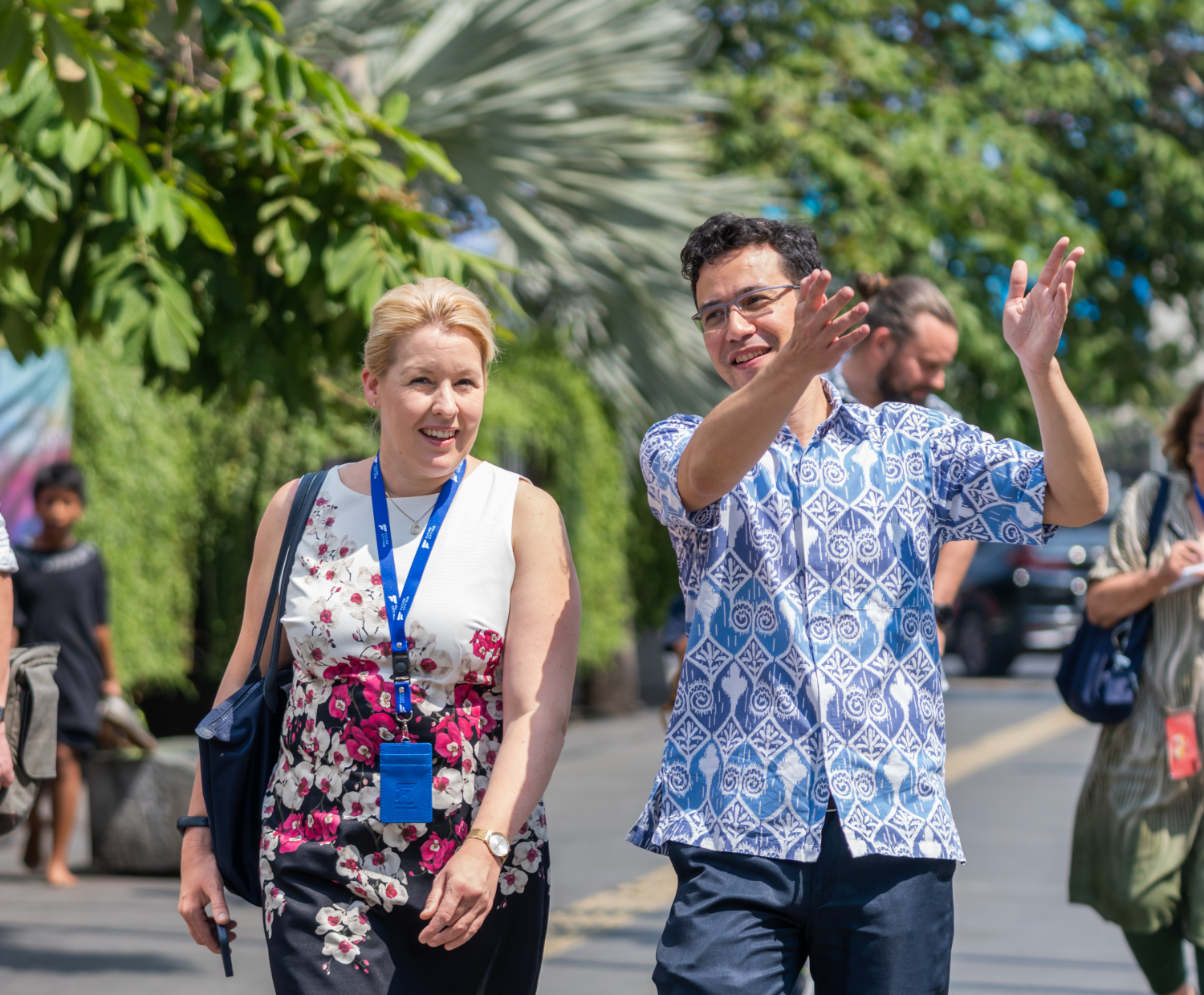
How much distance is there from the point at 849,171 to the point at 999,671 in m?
8.50

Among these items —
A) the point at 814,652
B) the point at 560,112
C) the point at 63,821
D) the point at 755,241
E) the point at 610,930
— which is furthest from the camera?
the point at 560,112

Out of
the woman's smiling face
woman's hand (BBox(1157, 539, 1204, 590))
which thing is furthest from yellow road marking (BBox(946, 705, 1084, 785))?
the woman's smiling face

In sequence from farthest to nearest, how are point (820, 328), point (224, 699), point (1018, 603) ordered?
point (1018, 603), point (224, 699), point (820, 328)

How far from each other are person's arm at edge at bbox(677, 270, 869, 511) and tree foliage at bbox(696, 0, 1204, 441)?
31.1 feet

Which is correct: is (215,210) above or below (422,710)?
above

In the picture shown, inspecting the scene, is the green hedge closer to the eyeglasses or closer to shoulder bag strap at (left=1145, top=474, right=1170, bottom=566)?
shoulder bag strap at (left=1145, top=474, right=1170, bottom=566)

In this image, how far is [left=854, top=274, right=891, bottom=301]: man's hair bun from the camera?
3990 millimetres

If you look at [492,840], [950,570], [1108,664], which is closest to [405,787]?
[492,840]

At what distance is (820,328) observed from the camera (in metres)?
2.13

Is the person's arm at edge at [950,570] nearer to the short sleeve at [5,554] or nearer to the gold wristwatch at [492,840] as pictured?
the gold wristwatch at [492,840]

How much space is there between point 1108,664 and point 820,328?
7.31 feet

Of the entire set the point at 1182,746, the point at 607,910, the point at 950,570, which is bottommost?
the point at 607,910

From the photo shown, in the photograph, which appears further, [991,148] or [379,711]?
[991,148]

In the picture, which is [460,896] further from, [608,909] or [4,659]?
[608,909]
